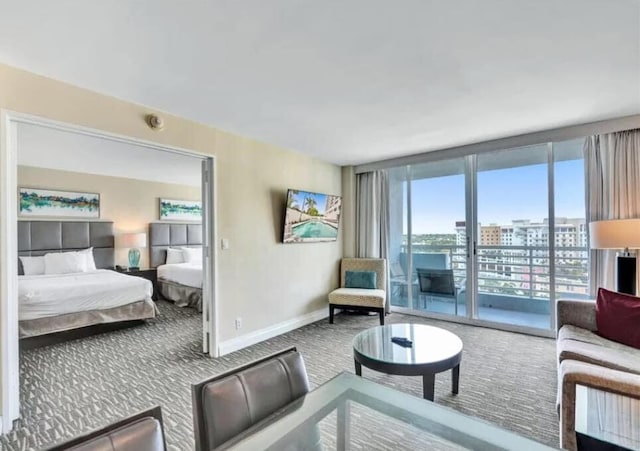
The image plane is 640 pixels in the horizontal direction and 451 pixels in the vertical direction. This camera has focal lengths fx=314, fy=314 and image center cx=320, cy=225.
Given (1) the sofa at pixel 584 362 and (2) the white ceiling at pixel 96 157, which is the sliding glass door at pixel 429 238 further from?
(2) the white ceiling at pixel 96 157

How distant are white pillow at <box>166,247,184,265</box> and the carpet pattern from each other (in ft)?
8.15

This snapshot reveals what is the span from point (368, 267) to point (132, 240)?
4.51m

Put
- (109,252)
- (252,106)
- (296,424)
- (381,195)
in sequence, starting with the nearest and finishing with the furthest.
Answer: (296,424) < (252,106) < (381,195) < (109,252)

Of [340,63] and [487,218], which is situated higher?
[340,63]

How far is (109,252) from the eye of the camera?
5980 mm

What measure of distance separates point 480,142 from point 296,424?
4031 millimetres

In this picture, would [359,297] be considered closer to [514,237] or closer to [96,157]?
[514,237]

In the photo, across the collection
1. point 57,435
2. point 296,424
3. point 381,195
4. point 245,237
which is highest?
point 381,195

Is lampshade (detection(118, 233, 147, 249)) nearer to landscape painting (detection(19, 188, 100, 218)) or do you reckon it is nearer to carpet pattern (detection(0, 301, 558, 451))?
landscape painting (detection(19, 188, 100, 218))

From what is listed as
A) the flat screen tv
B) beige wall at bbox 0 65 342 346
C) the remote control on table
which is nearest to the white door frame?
beige wall at bbox 0 65 342 346

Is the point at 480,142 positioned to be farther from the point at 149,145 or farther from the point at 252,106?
the point at 149,145

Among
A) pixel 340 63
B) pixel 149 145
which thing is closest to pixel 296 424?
pixel 340 63

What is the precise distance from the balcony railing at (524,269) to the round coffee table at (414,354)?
6.36 feet

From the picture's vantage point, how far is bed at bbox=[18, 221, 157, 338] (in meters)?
3.66
